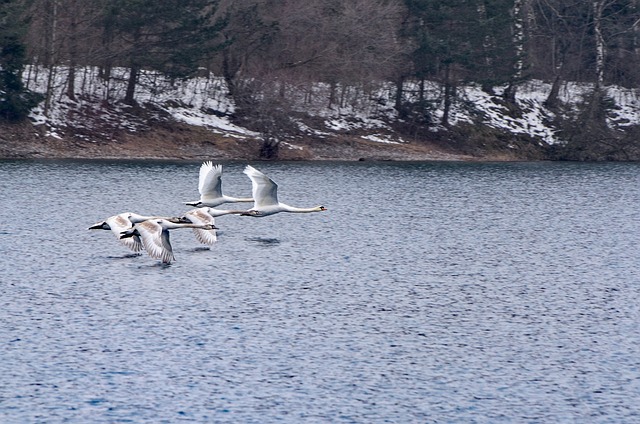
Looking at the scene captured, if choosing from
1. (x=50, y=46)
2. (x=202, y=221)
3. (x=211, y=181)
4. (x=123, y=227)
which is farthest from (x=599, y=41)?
(x=123, y=227)

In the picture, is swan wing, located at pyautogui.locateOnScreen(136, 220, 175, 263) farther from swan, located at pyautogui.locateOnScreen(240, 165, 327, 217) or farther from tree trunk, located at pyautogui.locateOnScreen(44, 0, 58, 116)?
tree trunk, located at pyautogui.locateOnScreen(44, 0, 58, 116)

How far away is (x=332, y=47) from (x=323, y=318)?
44.3m

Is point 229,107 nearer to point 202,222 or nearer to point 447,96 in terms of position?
point 447,96

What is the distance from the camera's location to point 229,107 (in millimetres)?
63688

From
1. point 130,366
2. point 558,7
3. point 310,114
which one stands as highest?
point 558,7

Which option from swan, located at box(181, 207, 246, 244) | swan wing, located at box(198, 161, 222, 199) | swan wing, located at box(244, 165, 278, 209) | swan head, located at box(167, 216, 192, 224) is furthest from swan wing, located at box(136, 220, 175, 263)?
swan wing, located at box(198, 161, 222, 199)

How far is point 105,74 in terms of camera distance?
62156 mm

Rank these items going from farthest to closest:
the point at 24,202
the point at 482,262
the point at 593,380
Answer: the point at 24,202 → the point at 482,262 → the point at 593,380

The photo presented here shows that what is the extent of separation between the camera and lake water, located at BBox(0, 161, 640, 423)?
16469mm

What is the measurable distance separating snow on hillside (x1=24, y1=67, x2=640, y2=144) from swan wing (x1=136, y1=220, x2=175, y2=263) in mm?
31045

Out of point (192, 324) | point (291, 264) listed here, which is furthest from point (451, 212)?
point (192, 324)

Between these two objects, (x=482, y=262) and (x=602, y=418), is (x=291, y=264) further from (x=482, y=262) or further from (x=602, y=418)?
(x=602, y=418)

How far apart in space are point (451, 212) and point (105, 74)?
89.4 ft

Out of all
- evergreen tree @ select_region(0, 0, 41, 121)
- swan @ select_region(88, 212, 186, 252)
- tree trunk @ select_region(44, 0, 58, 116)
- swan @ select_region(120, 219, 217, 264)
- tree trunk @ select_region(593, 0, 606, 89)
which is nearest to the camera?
swan @ select_region(120, 219, 217, 264)
